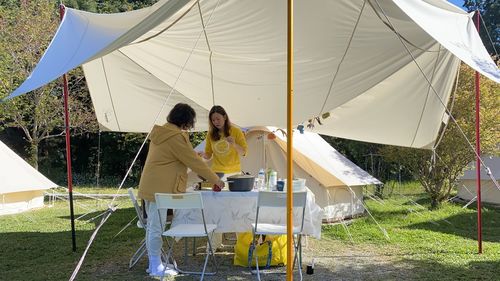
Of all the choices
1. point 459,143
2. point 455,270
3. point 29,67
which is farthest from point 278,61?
point 29,67

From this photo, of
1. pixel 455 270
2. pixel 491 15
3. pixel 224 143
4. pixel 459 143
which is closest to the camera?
pixel 455 270

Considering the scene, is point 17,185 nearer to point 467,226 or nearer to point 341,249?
point 341,249

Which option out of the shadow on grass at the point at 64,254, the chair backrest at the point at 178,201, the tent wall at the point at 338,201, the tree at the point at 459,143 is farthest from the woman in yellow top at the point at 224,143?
the tree at the point at 459,143

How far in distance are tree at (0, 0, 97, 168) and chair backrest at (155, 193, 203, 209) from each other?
27.0ft

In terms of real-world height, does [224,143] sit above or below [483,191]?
above

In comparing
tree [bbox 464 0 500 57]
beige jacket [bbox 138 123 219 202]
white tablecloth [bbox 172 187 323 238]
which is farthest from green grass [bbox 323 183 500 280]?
tree [bbox 464 0 500 57]

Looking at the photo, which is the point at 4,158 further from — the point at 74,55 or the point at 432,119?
the point at 432,119

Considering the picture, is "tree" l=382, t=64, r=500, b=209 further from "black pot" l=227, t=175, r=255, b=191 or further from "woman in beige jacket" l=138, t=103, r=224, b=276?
"woman in beige jacket" l=138, t=103, r=224, b=276

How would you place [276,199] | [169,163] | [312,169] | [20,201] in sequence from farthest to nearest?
[20,201], [312,169], [169,163], [276,199]

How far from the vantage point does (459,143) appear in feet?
26.5

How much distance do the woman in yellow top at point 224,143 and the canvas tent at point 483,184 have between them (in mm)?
6040

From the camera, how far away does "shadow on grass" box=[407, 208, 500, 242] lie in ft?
19.7

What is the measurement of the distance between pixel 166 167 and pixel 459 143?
234 inches

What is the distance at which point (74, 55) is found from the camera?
3406mm
